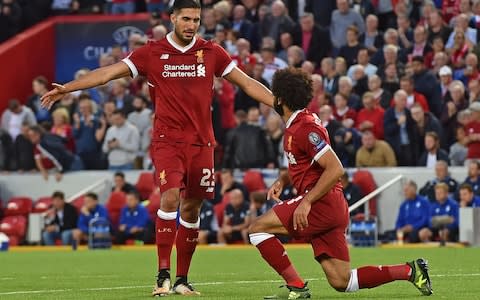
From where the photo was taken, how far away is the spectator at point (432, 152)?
23281 mm

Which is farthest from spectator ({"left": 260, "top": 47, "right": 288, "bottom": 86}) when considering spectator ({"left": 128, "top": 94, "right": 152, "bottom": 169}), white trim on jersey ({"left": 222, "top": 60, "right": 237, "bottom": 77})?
white trim on jersey ({"left": 222, "top": 60, "right": 237, "bottom": 77})

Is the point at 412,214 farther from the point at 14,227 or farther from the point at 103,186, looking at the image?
the point at 14,227

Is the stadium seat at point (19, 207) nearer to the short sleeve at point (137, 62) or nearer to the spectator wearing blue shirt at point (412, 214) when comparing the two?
the spectator wearing blue shirt at point (412, 214)

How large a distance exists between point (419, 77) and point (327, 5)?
384cm

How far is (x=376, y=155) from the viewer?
2414 cm

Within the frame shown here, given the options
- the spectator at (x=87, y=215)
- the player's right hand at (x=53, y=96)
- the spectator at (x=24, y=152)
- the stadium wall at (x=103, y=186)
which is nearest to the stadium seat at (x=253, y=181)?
the stadium wall at (x=103, y=186)

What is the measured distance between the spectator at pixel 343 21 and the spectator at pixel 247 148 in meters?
3.19

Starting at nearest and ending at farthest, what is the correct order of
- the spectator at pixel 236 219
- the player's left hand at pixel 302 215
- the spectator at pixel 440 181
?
the player's left hand at pixel 302 215, the spectator at pixel 440 181, the spectator at pixel 236 219

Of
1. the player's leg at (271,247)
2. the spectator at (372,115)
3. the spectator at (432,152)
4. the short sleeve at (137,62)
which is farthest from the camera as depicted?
the spectator at (372,115)

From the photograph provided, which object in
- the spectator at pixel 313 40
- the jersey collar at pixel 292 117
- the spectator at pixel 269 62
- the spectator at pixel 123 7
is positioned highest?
the spectator at pixel 123 7

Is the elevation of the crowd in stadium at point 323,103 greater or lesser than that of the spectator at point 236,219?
greater

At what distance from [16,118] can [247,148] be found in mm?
5332

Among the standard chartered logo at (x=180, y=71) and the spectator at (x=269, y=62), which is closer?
the standard chartered logo at (x=180, y=71)

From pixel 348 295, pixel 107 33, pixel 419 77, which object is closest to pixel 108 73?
pixel 348 295
